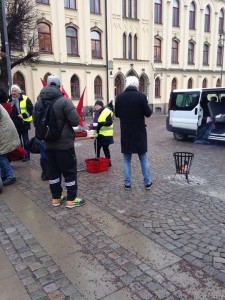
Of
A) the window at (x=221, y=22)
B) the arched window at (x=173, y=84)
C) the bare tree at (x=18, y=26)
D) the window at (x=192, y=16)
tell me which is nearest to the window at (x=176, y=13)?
the window at (x=192, y=16)

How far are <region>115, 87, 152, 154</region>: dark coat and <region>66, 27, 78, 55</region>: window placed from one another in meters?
19.7

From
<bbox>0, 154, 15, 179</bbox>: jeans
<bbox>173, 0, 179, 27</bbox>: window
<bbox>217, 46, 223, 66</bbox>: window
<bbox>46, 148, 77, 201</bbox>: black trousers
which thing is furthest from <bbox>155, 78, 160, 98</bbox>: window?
<bbox>46, 148, 77, 201</bbox>: black trousers

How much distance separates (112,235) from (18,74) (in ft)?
64.4

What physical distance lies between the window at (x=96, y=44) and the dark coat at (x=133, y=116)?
68.1 ft

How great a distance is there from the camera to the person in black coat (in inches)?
189

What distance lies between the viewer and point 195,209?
4.29 m

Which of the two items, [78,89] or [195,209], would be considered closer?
[195,209]


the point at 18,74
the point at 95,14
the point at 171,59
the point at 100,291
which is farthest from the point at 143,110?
the point at 171,59

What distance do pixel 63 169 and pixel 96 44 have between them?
72.4 feet

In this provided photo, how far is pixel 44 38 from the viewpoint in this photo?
21.5 metres

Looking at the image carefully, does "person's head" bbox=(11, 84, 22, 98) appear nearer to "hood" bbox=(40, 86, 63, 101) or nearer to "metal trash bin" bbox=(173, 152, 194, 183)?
"hood" bbox=(40, 86, 63, 101)

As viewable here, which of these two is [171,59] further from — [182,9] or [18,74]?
[18,74]

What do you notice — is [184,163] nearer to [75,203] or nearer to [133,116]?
[133,116]

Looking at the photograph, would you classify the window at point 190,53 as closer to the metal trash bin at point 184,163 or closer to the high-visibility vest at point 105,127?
the high-visibility vest at point 105,127
